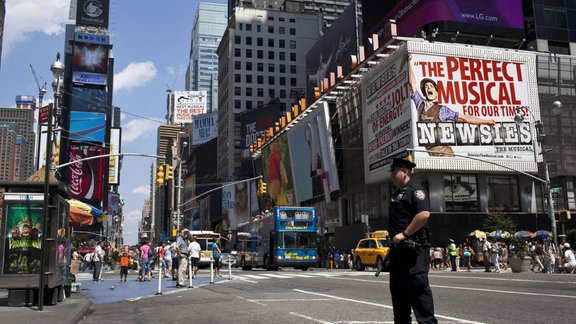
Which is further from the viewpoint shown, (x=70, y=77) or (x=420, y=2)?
(x=70, y=77)

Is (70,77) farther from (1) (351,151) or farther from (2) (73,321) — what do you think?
(2) (73,321)

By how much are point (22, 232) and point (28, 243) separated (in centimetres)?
29

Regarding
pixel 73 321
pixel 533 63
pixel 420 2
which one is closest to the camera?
pixel 73 321

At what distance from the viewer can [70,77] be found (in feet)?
340

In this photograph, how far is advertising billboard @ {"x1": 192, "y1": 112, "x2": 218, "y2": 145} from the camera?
509ft

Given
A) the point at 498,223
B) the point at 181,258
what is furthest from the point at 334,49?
the point at 181,258

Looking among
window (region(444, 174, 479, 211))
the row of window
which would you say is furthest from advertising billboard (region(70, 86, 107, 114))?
window (region(444, 174, 479, 211))

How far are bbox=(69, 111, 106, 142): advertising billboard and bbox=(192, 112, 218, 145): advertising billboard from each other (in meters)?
55.4

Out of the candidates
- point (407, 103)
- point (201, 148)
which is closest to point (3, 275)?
point (407, 103)

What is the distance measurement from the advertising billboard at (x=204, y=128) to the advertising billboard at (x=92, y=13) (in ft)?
157

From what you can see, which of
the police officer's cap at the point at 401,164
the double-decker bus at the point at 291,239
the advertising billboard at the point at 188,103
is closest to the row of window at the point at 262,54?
the advertising billboard at the point at 188,103

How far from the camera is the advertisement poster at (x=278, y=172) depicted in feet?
233

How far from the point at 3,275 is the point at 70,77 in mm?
99776

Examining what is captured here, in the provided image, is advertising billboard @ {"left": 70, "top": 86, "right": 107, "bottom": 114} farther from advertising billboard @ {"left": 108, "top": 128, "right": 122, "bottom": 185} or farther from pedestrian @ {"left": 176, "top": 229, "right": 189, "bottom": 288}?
pedestrian @ {"left": 176, "top": 229, "right": 189, "bottom": 288}
